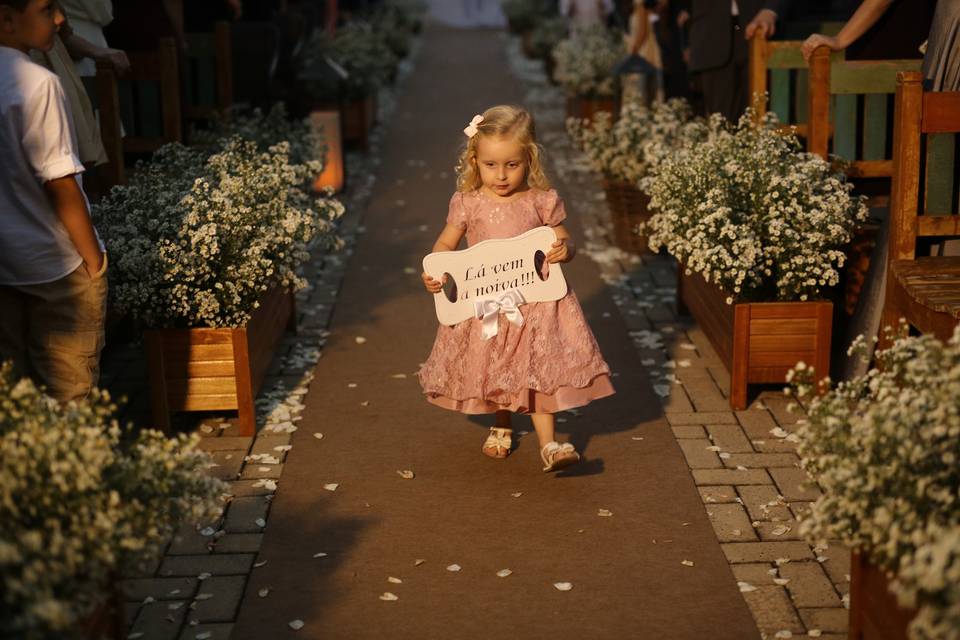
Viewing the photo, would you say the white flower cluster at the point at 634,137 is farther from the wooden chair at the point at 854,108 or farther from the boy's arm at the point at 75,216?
the boy's arm at the point at 75,216

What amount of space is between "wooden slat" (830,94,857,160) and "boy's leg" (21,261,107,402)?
3.90m

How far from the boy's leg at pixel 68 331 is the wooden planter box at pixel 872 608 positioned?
8.82 ft

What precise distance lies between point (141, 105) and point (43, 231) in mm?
3703

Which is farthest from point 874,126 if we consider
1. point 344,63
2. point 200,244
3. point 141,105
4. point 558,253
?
point 344,63

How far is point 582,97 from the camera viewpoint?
47.3 ft

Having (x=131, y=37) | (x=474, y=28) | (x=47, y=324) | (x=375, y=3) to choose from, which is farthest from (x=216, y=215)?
(x=474, y=28)

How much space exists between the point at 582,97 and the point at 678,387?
27.5 feet

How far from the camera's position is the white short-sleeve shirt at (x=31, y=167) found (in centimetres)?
428

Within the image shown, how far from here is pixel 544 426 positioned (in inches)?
210

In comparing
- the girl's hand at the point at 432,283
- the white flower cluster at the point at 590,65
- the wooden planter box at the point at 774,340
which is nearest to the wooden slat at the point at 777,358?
the wooden planter box at the point at 774,340


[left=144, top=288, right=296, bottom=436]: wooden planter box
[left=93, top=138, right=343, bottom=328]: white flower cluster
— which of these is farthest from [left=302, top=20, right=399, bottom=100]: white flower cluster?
[left=144, top=288, right=296, bottom=436]: wooden planter box

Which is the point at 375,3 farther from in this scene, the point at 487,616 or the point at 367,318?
the point at 487,616

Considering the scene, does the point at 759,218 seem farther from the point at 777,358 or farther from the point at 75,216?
the point at 75,216

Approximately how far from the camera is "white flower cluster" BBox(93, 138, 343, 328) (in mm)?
5652
